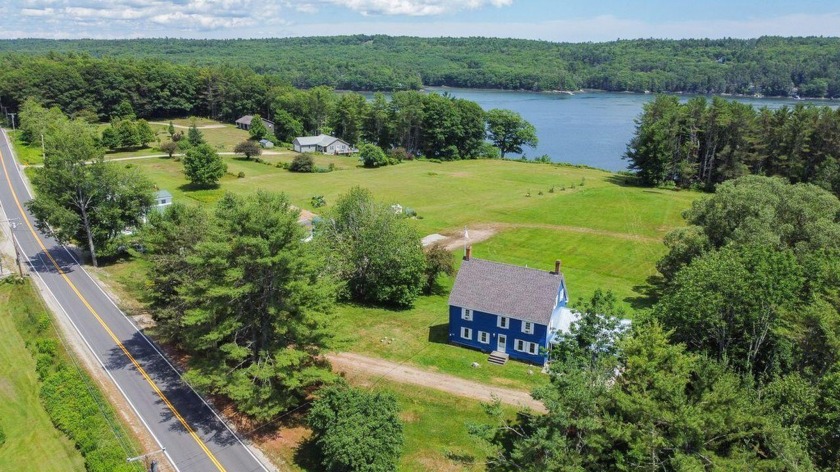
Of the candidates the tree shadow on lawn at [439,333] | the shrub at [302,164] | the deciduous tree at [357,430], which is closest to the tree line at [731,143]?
the shrub at [302,164]

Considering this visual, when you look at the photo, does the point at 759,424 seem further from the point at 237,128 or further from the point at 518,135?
the point at 237,128

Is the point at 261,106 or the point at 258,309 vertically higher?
the point at 261,106

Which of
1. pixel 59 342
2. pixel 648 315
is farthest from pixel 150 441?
pixel 648 315

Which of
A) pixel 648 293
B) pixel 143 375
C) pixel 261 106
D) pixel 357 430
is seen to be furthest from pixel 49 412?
pixel 261 106

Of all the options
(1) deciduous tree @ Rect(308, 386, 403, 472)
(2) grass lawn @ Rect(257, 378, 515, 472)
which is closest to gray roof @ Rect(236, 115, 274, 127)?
(2) grass lawn @ Rect(257, 378, 515, 472)

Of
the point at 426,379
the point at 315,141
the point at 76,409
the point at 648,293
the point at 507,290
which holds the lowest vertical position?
the point at 426,379

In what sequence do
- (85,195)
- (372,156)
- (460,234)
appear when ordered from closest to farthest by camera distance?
1. (85,195)
2. (460,234)
3. (372,156)

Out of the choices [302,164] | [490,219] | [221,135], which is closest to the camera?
[490,219]

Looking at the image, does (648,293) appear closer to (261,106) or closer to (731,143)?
(731,143)
